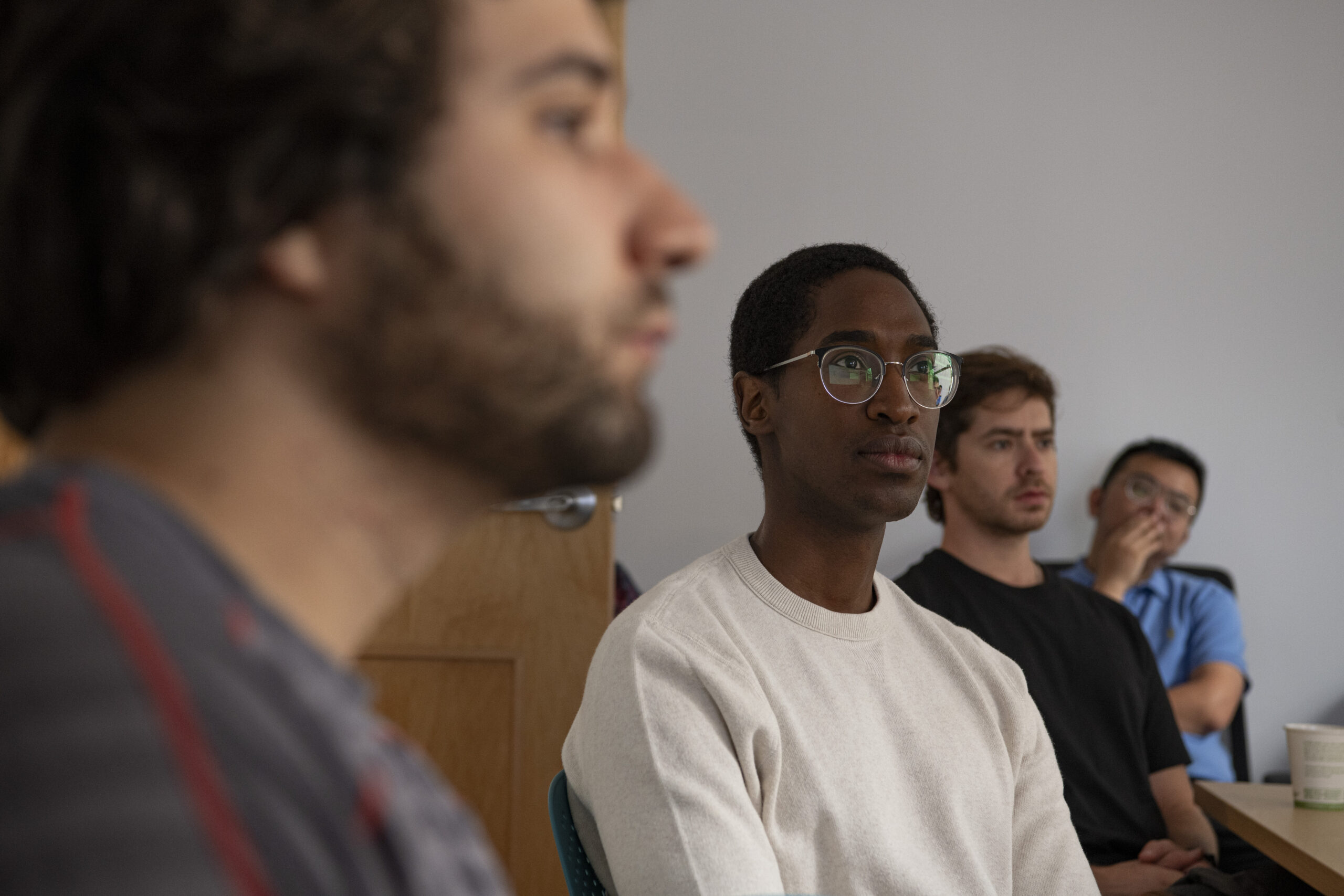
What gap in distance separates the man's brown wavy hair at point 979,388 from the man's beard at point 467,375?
1.73 m

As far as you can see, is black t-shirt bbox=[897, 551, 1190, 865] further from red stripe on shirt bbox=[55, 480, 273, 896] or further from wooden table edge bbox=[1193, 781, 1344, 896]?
red stripe on shirt bbox=[55, 480, 273, 896]

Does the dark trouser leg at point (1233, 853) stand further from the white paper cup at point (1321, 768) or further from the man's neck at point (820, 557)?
the man's neck at point (820, 557)

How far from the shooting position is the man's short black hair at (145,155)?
0.42m

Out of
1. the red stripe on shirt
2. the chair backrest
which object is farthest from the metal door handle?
the red stripe on shirt

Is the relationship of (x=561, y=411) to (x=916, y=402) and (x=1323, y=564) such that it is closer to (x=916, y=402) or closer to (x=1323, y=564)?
(x=916, y=402)

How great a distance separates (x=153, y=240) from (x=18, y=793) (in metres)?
0.21

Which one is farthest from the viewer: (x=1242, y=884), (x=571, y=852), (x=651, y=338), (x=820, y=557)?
(x=1242, y=884)

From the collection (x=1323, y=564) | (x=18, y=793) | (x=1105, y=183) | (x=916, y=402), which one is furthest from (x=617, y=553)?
(x=18, y=793)

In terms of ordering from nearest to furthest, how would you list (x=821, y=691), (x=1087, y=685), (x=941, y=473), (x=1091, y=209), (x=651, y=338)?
(x=651, y=338)
(x=821, y=691)
(x=1087, y=685)
(x=941, y=473)
(x=1091, y=209)

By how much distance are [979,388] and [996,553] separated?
1.11ft

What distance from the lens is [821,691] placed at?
3.84 ft

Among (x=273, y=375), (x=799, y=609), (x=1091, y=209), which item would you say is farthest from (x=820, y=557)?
(x=1091, y=209)

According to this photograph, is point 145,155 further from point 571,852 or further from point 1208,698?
point 1208,698

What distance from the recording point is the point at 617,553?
2516 mm
